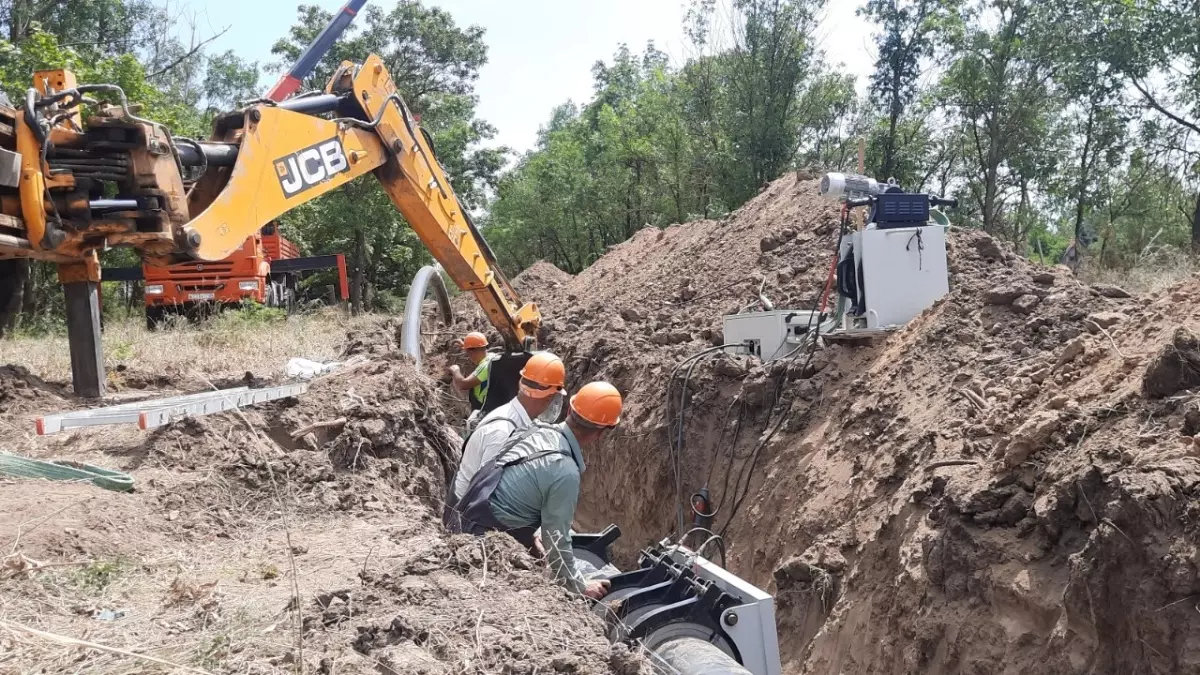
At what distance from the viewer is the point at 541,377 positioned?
16.3 ft

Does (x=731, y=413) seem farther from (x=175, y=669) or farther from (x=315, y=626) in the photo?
(x=175, y=669)

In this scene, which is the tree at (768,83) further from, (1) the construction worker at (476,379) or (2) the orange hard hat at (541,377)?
(2) the orange hard hat at (541,377)

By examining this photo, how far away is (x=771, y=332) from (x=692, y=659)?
502 cm

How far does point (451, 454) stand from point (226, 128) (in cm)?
321

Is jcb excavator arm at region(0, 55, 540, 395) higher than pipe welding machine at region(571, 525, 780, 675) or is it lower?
higher

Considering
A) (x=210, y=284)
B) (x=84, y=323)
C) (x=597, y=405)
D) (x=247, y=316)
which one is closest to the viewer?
(x=597, y=405)

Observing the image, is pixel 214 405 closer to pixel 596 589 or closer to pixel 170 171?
pixel 170 171

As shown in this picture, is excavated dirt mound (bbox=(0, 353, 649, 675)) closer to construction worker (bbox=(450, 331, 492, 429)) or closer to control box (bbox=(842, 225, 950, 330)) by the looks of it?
construction worker (bbox=(450, 331, 492, 429))

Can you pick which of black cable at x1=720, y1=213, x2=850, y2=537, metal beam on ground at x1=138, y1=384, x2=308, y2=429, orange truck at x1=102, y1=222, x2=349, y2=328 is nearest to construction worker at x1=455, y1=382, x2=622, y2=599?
metal beam on ground at x1=138, y1=384, x2=308, y2=429

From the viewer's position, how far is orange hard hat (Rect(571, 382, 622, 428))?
14.7 feet

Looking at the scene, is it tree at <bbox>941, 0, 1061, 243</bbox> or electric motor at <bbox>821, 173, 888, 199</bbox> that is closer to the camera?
electric motor at <bbox>821, 173, 888, 199</bbox>

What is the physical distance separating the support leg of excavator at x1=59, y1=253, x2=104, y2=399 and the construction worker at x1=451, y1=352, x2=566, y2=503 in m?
3.89

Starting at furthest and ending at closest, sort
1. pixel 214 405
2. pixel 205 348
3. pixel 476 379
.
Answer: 1. pixel 205 348
2. pixel 476 379
3. pixel 214 405

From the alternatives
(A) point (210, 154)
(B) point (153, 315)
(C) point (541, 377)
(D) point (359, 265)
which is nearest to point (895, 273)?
(C) point (541, 377)
